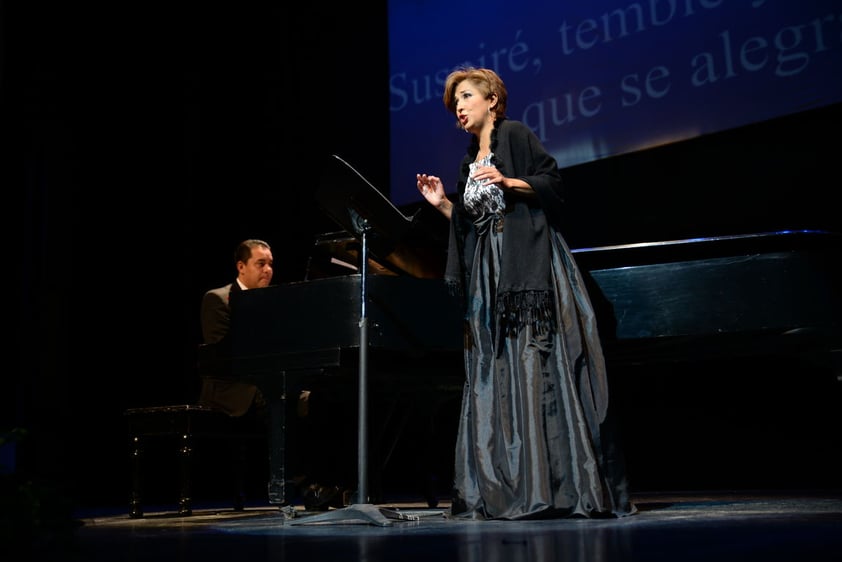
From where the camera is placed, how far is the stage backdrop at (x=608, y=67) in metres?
4.29

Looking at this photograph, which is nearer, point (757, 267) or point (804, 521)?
point (804, 521)

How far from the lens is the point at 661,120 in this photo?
4.66 m

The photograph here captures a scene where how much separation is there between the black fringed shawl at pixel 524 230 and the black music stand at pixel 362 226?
0.33 meters

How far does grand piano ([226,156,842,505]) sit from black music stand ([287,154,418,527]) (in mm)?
296

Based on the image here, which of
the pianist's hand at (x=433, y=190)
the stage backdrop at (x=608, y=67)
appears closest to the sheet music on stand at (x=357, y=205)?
the pianist's hand at (x=433, y=190)

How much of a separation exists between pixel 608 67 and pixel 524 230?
92.1 inches

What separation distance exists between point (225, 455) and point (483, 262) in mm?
3654

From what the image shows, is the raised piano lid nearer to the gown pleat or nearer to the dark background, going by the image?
the gown pleat

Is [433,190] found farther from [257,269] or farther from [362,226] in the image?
[257,269]

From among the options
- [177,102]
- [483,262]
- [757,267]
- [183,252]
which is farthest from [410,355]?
[177,102]

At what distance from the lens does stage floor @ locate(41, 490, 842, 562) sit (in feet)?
5.18

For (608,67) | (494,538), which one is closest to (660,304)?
(494,538)

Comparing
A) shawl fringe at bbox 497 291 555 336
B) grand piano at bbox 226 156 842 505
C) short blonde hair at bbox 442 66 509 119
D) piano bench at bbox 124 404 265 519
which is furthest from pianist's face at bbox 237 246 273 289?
shawl fringe at bbox 497 291 555 336

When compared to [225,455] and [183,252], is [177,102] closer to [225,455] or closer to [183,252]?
[183,252]
